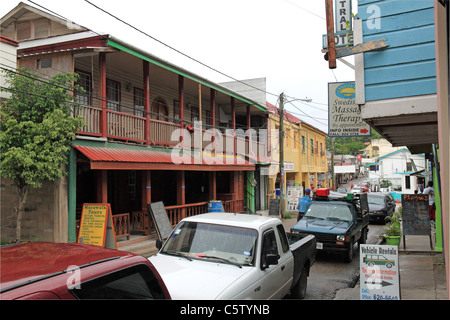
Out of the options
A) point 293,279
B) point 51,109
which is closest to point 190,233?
point 293,279

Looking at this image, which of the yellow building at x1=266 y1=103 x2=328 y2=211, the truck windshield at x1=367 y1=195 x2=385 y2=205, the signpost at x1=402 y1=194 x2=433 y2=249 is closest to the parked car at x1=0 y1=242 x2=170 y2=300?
the signpost at x1=402 y1=194 x2=433 y2=249

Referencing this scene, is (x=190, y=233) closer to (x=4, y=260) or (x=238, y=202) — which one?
(x=4, y=260)

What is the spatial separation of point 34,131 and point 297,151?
80.3 feet

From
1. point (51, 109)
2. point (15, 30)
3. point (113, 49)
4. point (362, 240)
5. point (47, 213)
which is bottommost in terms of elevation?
point (362, 240)

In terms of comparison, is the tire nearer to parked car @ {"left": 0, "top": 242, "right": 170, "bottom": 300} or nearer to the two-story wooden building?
the two-story wooden building

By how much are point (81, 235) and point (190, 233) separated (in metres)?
5.43

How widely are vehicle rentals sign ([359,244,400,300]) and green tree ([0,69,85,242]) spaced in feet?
23.4

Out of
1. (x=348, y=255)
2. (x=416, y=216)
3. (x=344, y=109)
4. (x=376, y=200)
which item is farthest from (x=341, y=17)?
(x=376, y=200)

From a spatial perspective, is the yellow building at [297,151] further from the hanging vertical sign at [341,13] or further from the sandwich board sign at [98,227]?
the hanging vertical sign at [341,13]

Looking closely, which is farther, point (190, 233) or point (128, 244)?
point (128, 244)

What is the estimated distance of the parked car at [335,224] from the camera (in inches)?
372

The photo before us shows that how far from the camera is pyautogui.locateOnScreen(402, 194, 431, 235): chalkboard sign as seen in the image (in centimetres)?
1013

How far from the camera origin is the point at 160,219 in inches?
456
